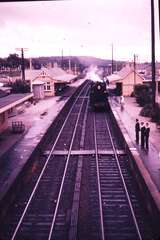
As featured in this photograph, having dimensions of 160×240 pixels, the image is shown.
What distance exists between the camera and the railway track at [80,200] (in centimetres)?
1201

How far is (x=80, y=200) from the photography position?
14.8 meters

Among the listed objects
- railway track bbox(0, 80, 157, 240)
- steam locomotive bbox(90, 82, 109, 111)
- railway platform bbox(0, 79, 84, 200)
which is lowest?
railway track bbox(0, 80, 157, 240)

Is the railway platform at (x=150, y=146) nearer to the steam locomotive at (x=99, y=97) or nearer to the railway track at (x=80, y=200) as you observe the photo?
the railway track at (x=80, y=200)

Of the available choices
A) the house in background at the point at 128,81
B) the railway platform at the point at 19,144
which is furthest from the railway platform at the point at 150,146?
the house in background at the point at 128,81

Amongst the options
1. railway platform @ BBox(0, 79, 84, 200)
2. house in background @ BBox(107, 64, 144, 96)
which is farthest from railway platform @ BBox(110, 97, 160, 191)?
house in background @ BBox(107, 64, 144, 96)

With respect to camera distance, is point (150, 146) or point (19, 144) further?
point (19, 144)

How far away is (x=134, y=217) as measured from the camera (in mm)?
12797

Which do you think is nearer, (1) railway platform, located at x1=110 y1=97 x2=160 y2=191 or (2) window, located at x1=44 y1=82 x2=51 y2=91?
(1) railway platform, located at x1=110 y1=97 x2=160 y2=191

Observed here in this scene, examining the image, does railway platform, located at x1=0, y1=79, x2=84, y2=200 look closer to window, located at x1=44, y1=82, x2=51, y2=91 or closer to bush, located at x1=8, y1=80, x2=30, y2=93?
bush, located at x1=8, y1=80, x2=30, y2=93

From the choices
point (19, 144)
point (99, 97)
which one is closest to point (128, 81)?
point (99, 97)

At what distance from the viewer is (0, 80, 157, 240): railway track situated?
12008mm

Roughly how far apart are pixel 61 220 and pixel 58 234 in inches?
44.0

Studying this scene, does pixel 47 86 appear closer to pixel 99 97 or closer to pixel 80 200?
pixel 99 97

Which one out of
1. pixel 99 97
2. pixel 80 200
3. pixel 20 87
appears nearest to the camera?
pixel 80 200
